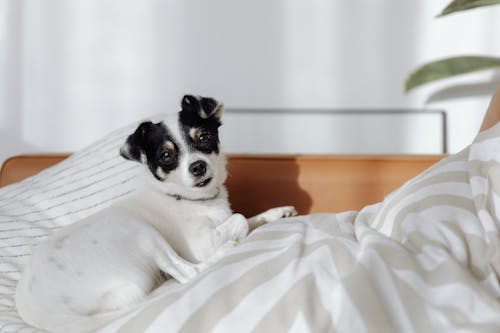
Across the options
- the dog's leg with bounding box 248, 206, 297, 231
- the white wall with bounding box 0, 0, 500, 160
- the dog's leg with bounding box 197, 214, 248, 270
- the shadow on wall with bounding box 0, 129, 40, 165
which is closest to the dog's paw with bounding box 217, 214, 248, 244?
the dog's leg with bounding box 197, 214, 248, 270

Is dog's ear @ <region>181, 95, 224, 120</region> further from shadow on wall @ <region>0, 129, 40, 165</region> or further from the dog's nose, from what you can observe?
shadow on wall @ <region>0, 129, 40, 165</region>

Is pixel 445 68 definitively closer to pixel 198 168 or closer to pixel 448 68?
pixel 448 68

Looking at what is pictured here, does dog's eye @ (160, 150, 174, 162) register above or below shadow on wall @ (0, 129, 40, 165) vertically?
above

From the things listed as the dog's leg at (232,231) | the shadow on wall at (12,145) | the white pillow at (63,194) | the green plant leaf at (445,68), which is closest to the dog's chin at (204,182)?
the dog's leg at (232,231)

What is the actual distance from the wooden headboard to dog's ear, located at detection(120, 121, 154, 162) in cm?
44

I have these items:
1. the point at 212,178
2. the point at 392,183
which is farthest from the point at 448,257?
the point at 392,183

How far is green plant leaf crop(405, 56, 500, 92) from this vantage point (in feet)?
8.09

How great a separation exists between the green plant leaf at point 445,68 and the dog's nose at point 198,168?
1090mm

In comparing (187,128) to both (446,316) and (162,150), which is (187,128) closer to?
(162,150)

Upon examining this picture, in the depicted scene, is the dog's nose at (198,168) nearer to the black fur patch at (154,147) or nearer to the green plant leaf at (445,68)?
the black fur patch at (154,147)

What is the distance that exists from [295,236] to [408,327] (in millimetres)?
382

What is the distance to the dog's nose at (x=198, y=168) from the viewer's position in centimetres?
164

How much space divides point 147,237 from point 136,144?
288mm

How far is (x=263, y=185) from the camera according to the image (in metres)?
2.04
